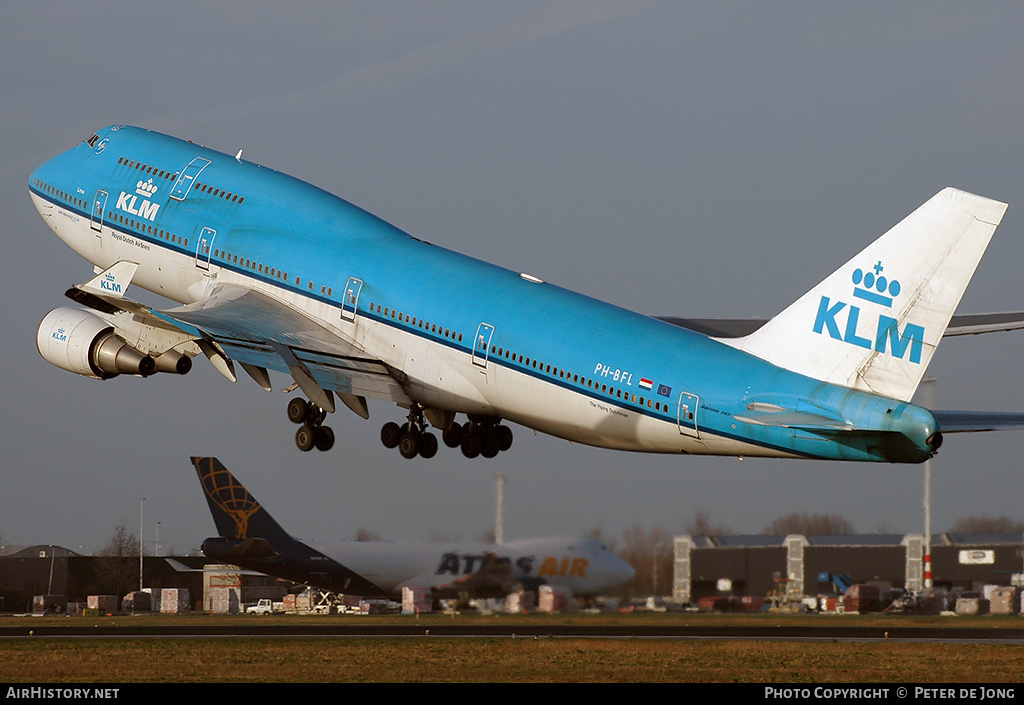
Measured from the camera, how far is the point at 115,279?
3716 centimetres

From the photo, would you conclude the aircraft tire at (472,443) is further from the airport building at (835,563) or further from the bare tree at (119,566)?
the bare tree at (119,566)

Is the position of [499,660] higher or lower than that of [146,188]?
lower

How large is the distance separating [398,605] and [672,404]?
39081 millimetres

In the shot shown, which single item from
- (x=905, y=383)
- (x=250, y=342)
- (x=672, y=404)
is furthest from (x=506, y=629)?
(x=905, y=383)

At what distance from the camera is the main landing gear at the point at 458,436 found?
117 feet

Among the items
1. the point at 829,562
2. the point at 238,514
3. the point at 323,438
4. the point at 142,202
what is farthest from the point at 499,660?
the point at 238,514

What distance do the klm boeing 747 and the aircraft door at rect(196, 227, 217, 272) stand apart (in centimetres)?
5

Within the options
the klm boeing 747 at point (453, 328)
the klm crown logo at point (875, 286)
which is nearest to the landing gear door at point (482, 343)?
the klm boeing 747 at point (453, 328)

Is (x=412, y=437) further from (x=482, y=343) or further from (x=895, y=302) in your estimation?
(x=895, y=302)

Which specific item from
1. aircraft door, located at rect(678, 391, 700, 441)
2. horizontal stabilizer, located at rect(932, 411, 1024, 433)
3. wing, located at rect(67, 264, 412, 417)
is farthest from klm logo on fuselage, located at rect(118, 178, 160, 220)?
horizontal stabilizer, located at rect(932, 411, 1024, 433)

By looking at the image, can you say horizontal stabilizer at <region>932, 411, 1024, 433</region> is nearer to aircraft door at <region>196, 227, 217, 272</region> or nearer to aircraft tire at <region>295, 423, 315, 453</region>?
aircraft tire at <region>295, 423, 315, 453</region>

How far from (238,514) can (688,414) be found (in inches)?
1492
